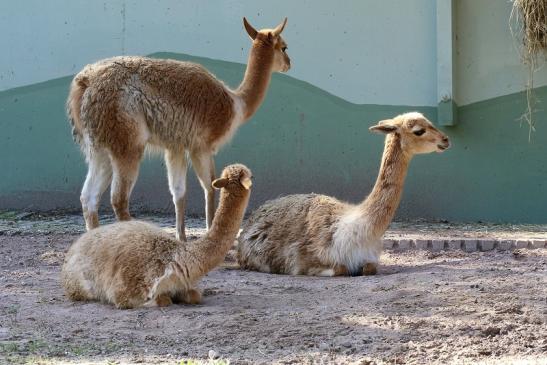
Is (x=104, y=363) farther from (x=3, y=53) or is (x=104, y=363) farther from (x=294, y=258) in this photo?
(x=3, y=53)

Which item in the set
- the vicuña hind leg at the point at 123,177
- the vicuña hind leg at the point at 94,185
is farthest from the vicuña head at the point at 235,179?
the vicuña hind leg at the point at 94,185

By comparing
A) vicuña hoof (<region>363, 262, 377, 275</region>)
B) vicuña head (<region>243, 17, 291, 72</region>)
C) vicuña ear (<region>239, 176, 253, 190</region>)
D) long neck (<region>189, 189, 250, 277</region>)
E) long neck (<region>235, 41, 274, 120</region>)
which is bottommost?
vicuña hoof (<region>363, 262, 377, 275</region>)

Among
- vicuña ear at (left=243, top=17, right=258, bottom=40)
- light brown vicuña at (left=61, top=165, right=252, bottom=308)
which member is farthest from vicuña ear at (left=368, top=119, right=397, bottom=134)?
vicuña ear at (left=243, top=17, right=258, bottom=40)

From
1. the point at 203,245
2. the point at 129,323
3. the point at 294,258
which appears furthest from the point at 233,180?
the point at 294,258

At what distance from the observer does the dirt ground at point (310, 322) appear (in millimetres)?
4488

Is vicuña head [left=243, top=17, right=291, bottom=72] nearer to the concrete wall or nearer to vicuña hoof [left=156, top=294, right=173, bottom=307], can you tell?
the concrete wall

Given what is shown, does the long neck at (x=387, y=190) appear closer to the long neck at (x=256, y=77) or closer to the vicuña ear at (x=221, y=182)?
the vicuña ear at (x=221, y=182)

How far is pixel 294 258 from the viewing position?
6.73 metres

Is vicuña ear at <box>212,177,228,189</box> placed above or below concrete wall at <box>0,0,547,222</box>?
below

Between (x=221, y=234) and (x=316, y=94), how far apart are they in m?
4.38

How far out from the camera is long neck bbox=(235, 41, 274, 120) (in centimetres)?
821

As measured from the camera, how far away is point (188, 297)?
5.54 m

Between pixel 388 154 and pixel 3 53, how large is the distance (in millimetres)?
5084

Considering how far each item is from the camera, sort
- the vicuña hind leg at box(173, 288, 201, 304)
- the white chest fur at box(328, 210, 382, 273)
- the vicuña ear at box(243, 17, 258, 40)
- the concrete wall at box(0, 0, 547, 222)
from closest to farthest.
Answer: the vicuña hind leg at box(173, 288, 201, 304)
the white chest fur at box(328, 210, 382, 273)
the vicuña ear at box(243, 17, 258, 40)
the concrete wall at box(0, 0, 547, 222)
